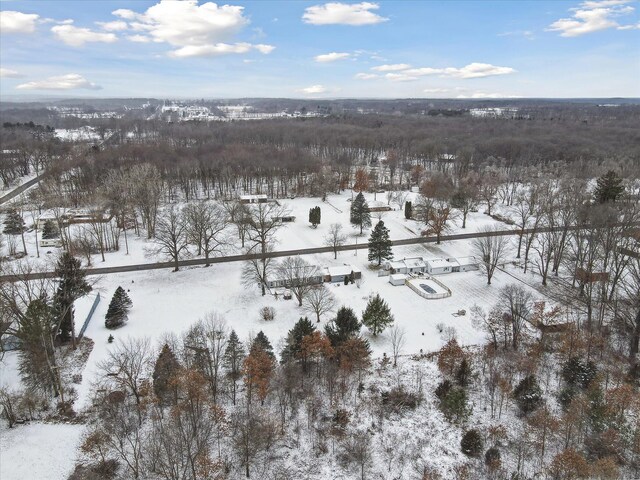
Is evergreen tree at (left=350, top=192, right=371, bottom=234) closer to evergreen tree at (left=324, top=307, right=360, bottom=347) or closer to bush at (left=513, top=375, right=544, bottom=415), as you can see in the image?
evergreen tree at (left=324, top=307, right=360, bottom=347)

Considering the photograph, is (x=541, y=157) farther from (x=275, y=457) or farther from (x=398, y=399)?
(x=275, y=457)

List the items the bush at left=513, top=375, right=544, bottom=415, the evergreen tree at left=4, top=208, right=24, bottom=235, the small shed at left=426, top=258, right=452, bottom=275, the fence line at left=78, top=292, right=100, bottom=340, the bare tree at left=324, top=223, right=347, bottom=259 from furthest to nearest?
the evergreen tree at left=4, top=208, right=24, bottom=235, the bare tree at left=324, top=223, right=347, bottom=259, the small shed at left=426, top=258, right=452, bottom=275, the fence line at left=78, top=292, right=100, bottom=340, the bush at left=513, top=375, right=544, bottom=415

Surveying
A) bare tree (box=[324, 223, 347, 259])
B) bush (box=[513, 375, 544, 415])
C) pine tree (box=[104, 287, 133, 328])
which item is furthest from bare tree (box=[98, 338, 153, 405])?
bare tree (box=[324, 223, 347, 259])

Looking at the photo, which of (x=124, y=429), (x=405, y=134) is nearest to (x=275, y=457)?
(x=124, y=429)

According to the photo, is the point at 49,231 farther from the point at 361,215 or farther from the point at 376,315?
the point at 376,315

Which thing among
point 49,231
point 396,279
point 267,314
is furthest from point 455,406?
point 49,231

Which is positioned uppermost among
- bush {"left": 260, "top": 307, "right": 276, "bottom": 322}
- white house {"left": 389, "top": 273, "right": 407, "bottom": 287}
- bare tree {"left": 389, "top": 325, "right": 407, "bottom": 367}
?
white house {"left": 389, "top": 273, "right": 407, "bottom": 287}
